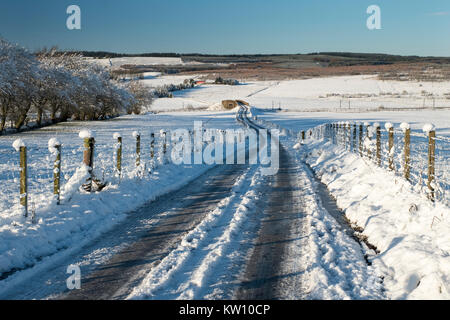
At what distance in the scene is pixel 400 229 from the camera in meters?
8.14

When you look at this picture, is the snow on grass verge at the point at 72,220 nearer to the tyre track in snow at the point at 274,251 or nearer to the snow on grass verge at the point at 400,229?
the tyre track in snow at the point at 274,251

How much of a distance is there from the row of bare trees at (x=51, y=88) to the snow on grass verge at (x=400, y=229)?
26.9 meters

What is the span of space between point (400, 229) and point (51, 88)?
37836mm

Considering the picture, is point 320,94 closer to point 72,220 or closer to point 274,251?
point 72,220

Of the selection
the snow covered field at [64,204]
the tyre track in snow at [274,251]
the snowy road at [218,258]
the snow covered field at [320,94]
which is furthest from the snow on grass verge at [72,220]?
the snow covered field at [320,94]

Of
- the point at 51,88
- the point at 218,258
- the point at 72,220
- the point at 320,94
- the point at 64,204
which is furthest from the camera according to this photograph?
the point at 320,94

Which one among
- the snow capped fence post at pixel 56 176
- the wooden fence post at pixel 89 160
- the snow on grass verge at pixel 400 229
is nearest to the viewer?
the snow on grass verge at pixel 400 229

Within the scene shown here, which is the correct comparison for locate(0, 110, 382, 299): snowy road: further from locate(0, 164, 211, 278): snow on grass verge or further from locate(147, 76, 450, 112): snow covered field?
locate(147, 76, 450, 112): snow covered field

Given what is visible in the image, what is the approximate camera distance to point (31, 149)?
877 inches

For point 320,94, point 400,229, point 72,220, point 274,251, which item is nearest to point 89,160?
point 72,220

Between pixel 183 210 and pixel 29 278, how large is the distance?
4.45 m

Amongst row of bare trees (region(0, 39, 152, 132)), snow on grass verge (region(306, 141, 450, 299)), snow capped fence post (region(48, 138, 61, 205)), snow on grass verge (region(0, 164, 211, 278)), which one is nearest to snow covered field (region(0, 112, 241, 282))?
snow on grass verge (region(0, 164, 211, 278))

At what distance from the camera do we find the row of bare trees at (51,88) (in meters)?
33.7

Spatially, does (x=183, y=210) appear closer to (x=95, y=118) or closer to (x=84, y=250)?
(x=84, y=250)
